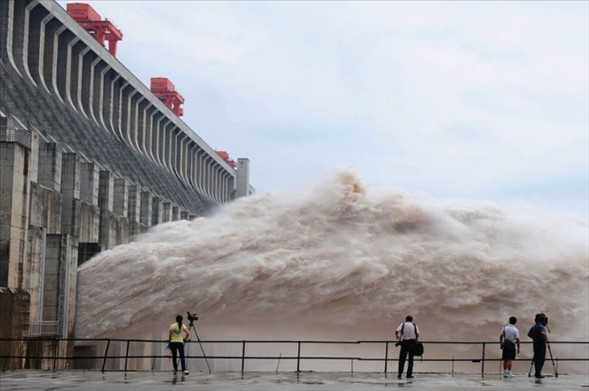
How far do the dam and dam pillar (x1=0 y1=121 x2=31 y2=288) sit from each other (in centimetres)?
4

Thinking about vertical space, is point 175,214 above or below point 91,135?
below

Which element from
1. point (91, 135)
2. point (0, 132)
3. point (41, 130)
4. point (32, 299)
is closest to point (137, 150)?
point (91, 135)

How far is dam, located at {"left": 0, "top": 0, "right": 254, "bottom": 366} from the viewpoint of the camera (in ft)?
128

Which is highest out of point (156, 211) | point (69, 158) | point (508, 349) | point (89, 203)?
point (69, 158)

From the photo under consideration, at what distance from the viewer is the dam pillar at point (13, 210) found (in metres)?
37.8

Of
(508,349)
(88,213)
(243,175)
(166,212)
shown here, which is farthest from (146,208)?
(243,175)

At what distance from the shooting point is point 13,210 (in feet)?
126

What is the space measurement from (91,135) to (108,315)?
103ft

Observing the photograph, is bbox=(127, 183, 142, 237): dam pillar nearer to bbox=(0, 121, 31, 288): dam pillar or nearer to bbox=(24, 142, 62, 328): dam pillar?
bbox=(24, 142, 62, 328): dam pillar

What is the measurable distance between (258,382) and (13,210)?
571 inches

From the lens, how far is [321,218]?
44.9m

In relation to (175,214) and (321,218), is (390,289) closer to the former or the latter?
(321,218)

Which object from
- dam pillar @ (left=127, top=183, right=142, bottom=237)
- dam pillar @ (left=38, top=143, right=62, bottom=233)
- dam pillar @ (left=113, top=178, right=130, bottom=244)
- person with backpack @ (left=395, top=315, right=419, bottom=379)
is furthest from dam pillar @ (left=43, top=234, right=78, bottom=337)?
person with backpack @ (left=395, top=315, right=419, bottom=379)

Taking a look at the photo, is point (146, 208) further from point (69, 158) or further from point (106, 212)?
point (69, 158)
